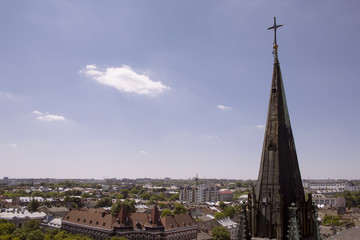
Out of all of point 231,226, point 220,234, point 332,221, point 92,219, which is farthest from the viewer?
point 332,221

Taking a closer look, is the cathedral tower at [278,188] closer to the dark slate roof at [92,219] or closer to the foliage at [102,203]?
the dark slate roof at [92,219]

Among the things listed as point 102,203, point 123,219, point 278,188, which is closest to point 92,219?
point 123,219

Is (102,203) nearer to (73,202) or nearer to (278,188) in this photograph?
(73,202)

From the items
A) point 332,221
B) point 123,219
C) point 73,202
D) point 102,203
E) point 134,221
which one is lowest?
point 73,202

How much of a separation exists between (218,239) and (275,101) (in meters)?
67.7

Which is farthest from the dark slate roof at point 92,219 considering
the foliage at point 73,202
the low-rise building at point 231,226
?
the foliage at point 73,202

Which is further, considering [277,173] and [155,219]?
[155,219]

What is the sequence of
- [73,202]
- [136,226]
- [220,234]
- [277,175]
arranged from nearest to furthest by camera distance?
[277,175], [136,226], [220,234], [73,202]

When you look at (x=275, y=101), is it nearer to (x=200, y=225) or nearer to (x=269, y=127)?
(x=269, y=127)

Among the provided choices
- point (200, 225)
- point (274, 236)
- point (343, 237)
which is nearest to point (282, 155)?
point (274, 236)

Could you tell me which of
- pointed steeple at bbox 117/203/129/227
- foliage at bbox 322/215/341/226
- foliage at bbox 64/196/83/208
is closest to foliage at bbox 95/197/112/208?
foliage at bbox 64/196/83/208

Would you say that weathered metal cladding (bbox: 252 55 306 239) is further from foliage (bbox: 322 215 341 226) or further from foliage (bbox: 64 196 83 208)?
foliage (bbox: 64 196 83 208)

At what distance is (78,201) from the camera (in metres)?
160

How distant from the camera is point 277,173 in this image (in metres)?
11.6
